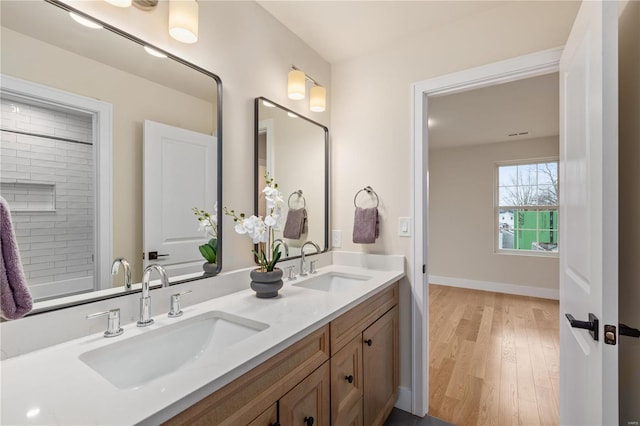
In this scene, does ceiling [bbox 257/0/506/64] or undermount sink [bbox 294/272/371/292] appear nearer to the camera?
ceiling [bbox 257/0/506/64]

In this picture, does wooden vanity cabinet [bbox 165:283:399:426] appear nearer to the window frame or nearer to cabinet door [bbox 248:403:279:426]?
cabinet door [bbox 248:403:279:426]

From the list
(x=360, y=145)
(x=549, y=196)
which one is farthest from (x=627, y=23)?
(x=549, y=196)

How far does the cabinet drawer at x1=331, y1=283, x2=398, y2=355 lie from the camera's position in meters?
1.30

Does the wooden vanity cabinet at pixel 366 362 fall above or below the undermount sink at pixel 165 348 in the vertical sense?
below

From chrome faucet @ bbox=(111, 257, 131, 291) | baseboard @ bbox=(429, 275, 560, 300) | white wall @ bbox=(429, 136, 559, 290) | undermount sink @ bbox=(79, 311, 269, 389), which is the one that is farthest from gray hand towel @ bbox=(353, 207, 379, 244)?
baseboard @ bbox=(429, 275, 560, 300)

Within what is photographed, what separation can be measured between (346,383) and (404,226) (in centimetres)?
104

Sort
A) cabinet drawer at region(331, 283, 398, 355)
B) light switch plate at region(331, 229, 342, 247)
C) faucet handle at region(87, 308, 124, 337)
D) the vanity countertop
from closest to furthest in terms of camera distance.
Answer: the vanity countertop
faucet handle at region(87, 308, 124, 337)
cabinet drawer at region(331, 283, 398, 355)
light switch plate at region(331, 229, 342, 247)

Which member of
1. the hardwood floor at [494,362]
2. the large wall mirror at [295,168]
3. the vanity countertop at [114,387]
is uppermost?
the large wall mirror at [295,168]

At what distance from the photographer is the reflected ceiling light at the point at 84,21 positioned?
1013 mm

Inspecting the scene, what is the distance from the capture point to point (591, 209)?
0.97 m

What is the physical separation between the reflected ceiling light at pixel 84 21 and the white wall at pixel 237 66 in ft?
0.59

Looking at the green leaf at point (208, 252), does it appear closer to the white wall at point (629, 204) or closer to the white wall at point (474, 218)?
the white wall at point (629, 204)

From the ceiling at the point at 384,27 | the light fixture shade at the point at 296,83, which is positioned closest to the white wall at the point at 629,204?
the ceiling at the point at 384,27

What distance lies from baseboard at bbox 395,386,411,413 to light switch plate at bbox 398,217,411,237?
102 cm
